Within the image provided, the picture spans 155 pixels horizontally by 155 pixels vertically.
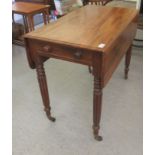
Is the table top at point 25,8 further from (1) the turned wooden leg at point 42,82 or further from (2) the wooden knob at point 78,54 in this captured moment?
(2) the wooden knob at point 78,54

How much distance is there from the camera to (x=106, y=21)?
153 cm

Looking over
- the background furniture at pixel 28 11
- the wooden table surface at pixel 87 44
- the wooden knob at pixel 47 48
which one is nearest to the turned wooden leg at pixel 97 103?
the wooden table surface at pixel 87 44

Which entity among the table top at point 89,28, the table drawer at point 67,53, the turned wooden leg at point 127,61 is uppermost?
the table top at point 89,28

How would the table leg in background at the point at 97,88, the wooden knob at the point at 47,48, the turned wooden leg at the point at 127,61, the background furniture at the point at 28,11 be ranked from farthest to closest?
the background furniture at the point at 28,11 < the turned wooden leg at the point at 127,61 < the wooden knob at the point at 47,48 < the table leg in background at the point at 97,88

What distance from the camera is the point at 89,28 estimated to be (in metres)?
1.41

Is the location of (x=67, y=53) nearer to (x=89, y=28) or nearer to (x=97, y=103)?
(x=89, y=28)

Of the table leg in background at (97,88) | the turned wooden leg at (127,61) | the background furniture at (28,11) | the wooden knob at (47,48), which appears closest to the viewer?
the table leg in background at (97,88)

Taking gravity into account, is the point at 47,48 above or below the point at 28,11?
below

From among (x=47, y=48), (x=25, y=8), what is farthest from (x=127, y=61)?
(x=25, y=8)

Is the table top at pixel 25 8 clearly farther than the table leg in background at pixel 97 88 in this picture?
Yes

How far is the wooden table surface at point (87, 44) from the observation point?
1188mm

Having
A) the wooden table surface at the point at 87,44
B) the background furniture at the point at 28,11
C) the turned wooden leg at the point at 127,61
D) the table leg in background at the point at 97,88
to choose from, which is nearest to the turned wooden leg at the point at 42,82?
the wooden table surface at the point at 87,44

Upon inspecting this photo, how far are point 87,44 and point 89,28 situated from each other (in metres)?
0.28

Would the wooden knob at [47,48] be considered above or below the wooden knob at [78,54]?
above
